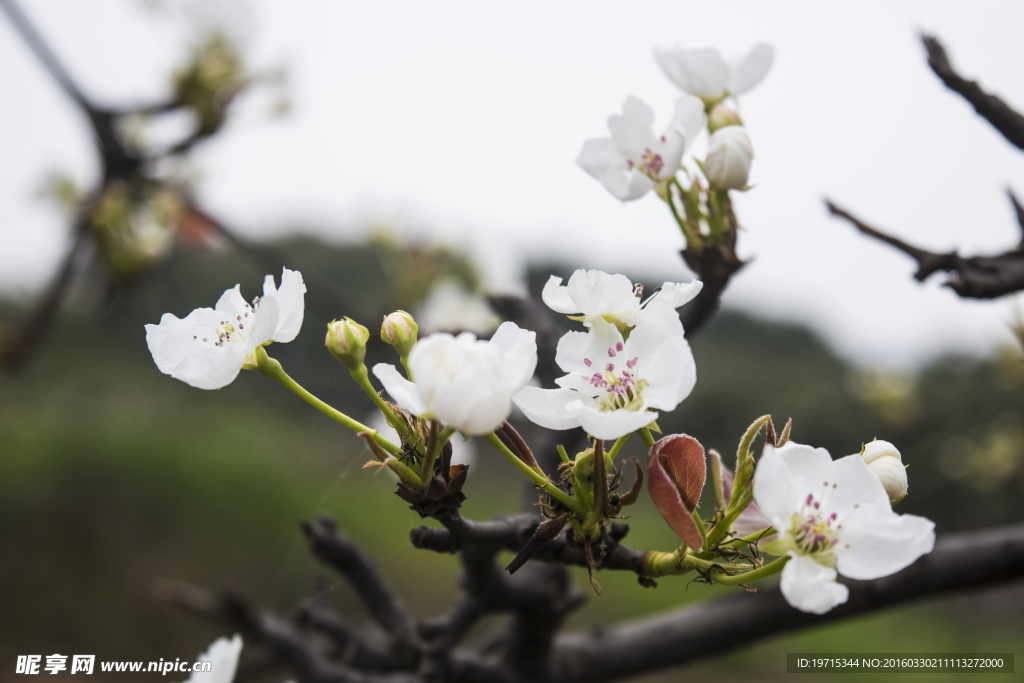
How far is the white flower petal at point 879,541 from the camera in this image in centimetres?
30

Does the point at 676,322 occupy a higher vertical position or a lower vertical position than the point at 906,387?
higher

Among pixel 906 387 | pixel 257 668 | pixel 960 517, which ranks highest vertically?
pixel 257 668

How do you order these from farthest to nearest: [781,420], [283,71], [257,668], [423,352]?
[283,71], [257,668], [781,420], [423,352]

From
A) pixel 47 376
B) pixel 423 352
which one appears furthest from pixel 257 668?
pixel 47 376

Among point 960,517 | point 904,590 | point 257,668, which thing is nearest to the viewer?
point 904,590

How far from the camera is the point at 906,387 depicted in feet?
5.90

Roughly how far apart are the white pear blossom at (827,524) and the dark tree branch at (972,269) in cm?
25

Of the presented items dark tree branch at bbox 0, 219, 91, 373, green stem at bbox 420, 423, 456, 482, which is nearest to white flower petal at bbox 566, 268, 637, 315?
green stem at bbox 420, 423, 456, 482

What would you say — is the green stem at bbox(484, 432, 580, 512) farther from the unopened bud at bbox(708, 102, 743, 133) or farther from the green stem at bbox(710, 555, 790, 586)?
the unopened bud at bbox(708, 102, 743, 133)

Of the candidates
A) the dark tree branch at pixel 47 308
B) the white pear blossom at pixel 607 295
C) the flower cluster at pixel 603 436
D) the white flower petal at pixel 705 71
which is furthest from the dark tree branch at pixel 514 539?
the dark tree branch at pixel 47 308

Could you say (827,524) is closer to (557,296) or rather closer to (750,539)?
(750,539)

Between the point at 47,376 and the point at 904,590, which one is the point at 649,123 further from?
the point at 47,376

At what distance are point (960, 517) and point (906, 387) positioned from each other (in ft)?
4.89

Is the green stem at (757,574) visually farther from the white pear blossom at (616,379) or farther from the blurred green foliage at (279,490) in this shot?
the blurred green foliage at (279,490)
